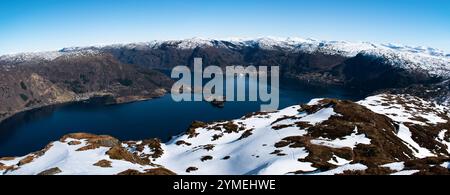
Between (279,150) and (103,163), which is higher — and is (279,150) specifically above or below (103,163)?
below

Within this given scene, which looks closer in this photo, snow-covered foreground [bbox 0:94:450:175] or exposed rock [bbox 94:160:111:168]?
snow-covered foreground [bbox 0:94:450:175]

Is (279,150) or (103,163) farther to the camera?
(279,150)

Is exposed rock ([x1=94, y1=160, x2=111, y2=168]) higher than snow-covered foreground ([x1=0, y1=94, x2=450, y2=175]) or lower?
higher

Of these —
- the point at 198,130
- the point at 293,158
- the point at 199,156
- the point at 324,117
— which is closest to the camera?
the point at 293,158

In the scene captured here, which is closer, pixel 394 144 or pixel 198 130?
pixel 394 144
